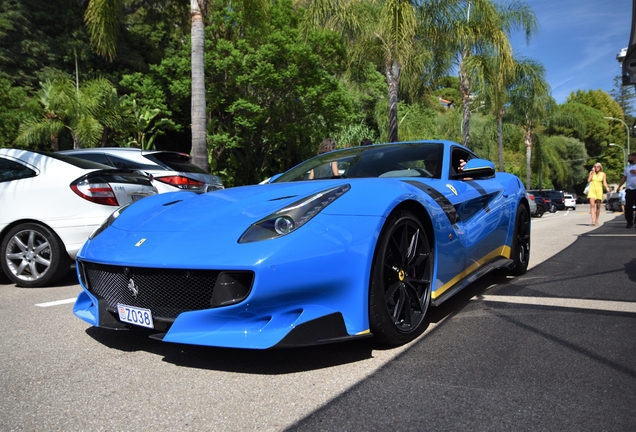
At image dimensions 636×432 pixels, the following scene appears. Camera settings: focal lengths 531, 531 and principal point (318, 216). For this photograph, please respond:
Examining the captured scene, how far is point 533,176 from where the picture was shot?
50.0 metres

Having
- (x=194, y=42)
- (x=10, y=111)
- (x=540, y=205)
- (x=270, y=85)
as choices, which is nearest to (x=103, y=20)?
(x=194, y=42)

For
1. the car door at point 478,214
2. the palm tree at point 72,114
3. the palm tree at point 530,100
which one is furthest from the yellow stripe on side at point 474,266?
the palm tree at point 530,100

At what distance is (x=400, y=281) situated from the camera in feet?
9.61

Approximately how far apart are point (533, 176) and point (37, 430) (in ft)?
173

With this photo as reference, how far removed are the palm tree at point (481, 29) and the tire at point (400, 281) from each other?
15.9 meters

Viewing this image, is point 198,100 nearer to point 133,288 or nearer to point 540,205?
point 133,288

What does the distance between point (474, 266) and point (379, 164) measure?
1028 mm

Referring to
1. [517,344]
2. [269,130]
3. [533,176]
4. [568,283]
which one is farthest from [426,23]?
[533,176]

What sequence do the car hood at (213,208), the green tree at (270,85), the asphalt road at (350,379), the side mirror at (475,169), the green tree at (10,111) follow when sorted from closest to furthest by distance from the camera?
the asphalt road at (350,379) → the car hood at (213,208) → the side mirror at (475,169) → the green tree at (10,111) → the green tree at (270,85)

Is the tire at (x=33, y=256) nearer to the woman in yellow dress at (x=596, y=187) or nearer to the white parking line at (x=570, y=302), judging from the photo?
the white parking line at (x=570, y=302)

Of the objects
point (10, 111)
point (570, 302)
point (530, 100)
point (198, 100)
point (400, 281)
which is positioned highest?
point (530, 100)

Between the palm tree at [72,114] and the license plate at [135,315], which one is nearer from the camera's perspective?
the license plate at [135,315]

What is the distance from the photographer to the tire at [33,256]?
4.99 m

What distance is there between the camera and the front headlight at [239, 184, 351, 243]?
2533 millimetres
